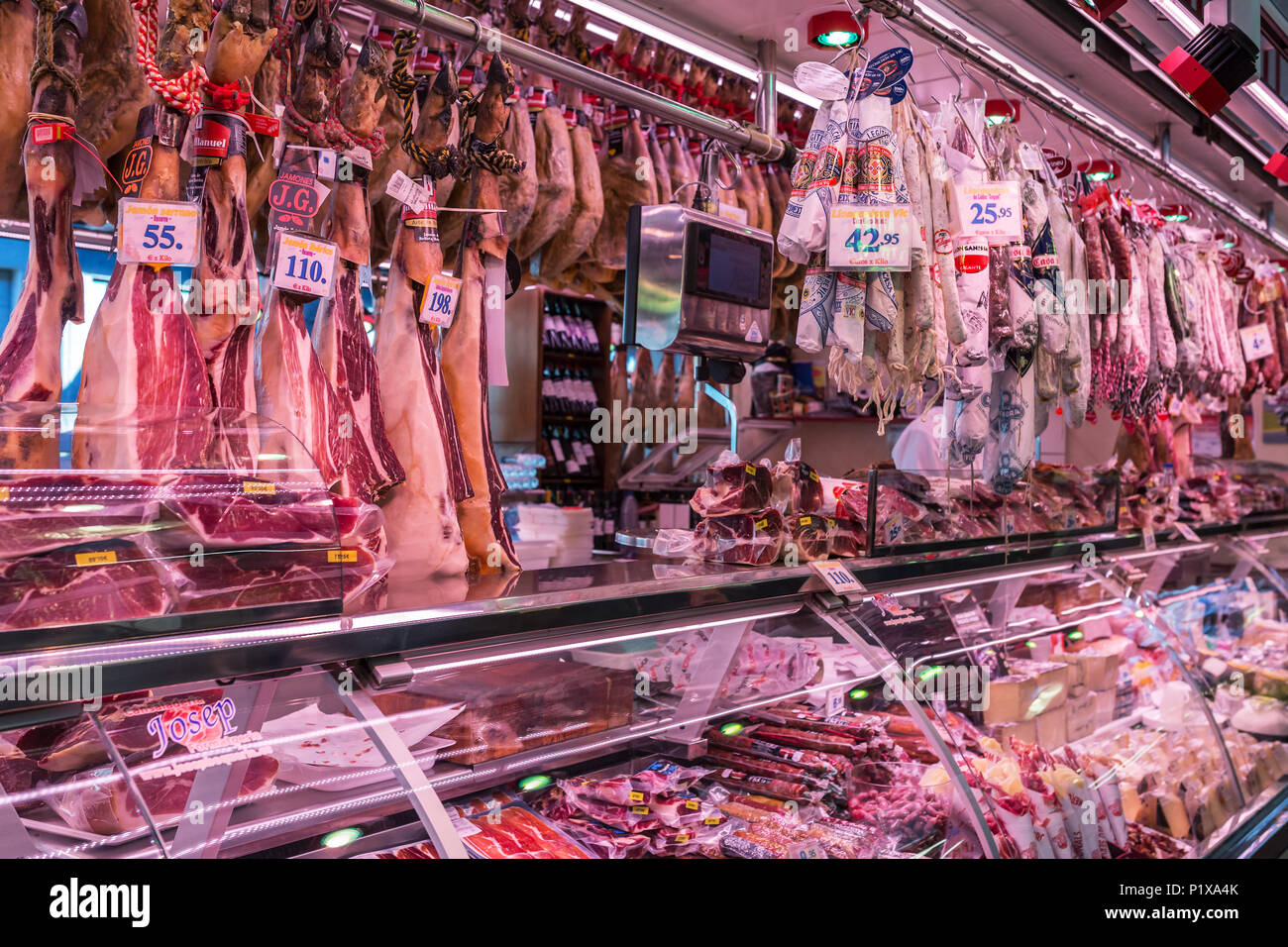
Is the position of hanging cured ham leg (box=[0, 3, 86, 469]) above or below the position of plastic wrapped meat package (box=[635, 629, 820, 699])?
above

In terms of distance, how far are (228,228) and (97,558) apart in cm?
80

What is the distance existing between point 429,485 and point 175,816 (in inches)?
32.7

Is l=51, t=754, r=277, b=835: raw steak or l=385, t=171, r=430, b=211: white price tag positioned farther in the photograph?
l=385, t=171, r=430, b=211: white price tag

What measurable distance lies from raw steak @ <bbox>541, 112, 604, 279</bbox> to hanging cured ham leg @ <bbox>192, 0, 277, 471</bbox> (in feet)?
4.77

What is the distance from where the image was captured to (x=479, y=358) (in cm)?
244

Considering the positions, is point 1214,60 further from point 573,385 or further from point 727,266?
point 573,385

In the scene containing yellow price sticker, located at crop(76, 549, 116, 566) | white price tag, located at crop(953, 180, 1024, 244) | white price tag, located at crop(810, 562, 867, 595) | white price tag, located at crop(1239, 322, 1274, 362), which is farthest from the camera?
white price tag, located at crop(1239, 322, 1274, 362)

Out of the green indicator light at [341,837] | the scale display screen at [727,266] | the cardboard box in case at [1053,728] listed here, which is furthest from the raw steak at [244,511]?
the cardboard box in case at [1053,728]

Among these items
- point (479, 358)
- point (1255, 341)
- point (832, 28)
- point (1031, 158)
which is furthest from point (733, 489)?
point (1255, 341)

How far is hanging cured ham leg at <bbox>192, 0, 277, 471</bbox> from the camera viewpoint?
6.41 ft

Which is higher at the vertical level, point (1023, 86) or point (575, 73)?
point (1023, 86)

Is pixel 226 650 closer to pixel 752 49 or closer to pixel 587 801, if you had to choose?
pixel 587 801

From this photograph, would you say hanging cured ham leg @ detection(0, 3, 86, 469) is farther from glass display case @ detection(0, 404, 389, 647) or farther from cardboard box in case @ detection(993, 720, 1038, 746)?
cardboard box in case @ detection(993, 720, 1038, 746)

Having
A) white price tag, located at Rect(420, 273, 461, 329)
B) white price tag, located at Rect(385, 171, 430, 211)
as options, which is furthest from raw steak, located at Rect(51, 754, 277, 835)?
white price tag, located at Rect(385, 171, 430, 211)
